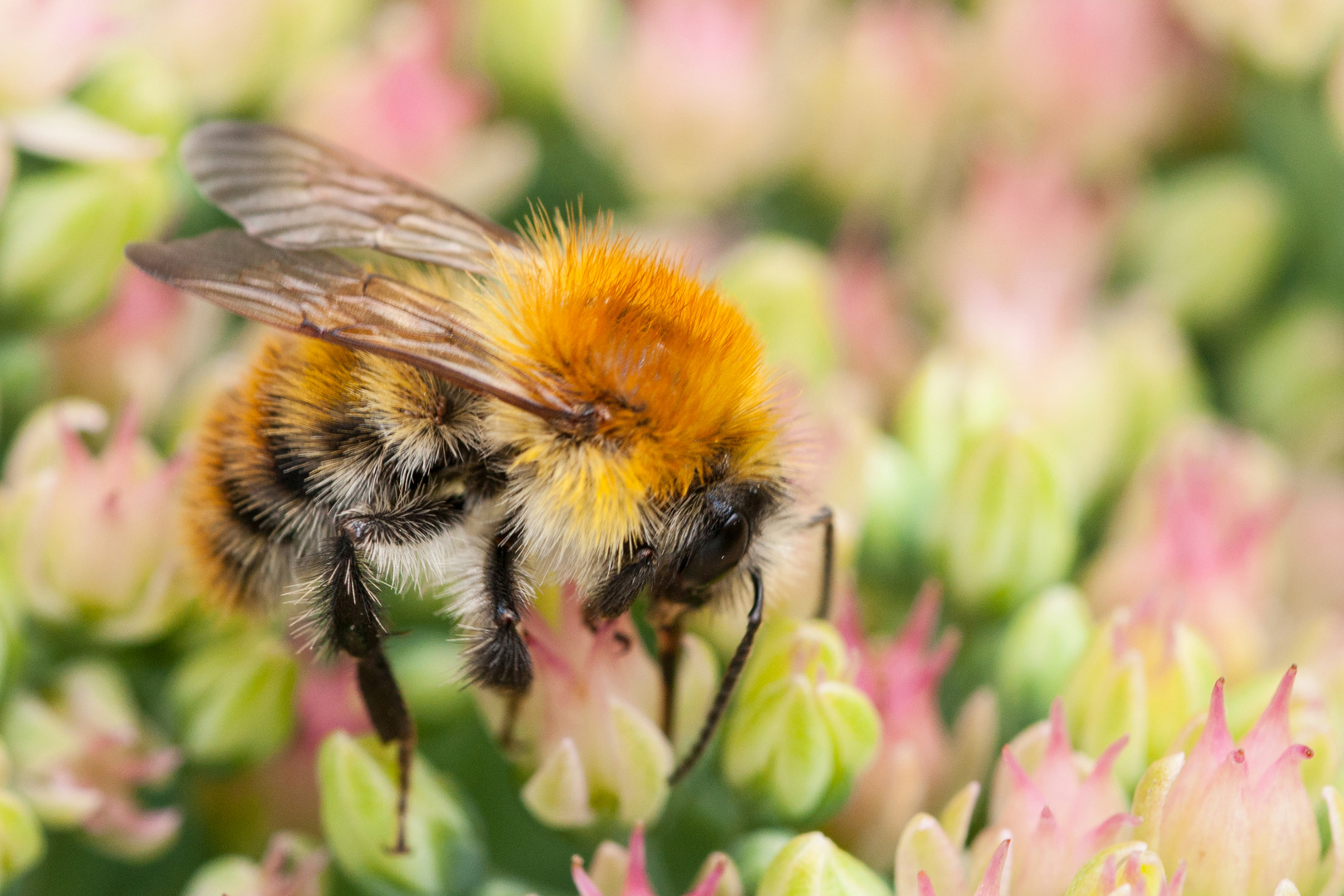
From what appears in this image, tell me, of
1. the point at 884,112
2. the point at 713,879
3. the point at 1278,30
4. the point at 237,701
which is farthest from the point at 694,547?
the point at 1278,30

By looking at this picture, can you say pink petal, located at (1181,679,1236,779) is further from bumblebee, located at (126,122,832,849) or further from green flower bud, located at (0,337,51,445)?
green flower bud, located at (0,337,51,445)

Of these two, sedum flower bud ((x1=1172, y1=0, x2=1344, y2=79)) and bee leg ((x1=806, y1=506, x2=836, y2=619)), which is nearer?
bee leg ((x1=806, y1=506, x2=836, y2=619))

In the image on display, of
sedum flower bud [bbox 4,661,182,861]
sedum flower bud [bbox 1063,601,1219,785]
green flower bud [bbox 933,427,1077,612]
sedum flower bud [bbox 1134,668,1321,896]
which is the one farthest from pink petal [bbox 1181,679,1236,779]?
sedum flower bud [bbox 4,661,182,861]

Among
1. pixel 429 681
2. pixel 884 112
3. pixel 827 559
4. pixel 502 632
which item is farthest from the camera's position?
pixel 884 112

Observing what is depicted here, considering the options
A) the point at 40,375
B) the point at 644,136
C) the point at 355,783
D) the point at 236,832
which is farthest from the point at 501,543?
the point at 644,136

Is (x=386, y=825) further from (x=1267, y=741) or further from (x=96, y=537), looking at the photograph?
(x=1267, y=741)

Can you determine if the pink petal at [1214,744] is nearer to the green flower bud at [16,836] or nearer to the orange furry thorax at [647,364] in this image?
the orange furry thorax at [647,364]
